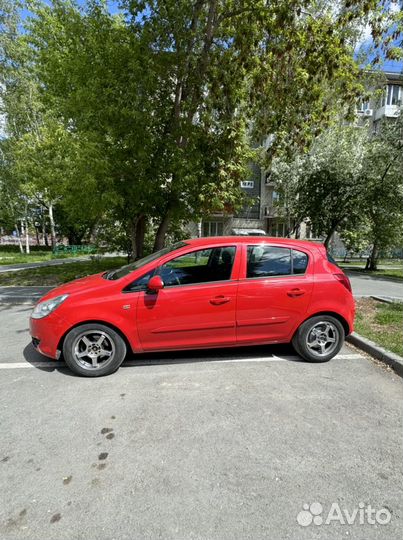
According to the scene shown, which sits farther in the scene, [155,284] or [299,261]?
[299,261]

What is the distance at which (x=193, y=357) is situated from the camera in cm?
432

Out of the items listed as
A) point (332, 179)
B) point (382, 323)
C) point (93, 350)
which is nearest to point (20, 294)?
point (93, 350)

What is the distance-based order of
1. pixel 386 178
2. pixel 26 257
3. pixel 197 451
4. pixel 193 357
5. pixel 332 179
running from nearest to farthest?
pixel 197 451 < pixel 193 357 < pixel 386 178 < pixel 332 179 < pixel 26 257

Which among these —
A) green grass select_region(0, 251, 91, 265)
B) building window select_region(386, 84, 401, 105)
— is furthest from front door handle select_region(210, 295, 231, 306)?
building window select_region(386, 84, 401, 105)

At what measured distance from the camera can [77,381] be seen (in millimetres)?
3643

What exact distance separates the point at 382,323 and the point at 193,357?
12.5 ft

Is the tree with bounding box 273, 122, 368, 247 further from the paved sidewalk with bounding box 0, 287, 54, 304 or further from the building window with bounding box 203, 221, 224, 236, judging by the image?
the building window with bounding box 203, 221, 224, 236

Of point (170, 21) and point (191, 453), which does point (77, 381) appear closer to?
point (191, 453)

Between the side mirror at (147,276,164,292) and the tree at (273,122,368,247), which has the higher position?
the tree at (273,122,368,247)

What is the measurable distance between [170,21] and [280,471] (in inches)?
351

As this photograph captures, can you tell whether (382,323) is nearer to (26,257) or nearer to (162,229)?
(162,229)

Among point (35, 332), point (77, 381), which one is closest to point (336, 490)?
point (77, 381)

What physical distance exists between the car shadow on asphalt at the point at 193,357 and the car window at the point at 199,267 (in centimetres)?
114

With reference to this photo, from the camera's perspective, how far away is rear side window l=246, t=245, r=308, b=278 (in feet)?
13.2
